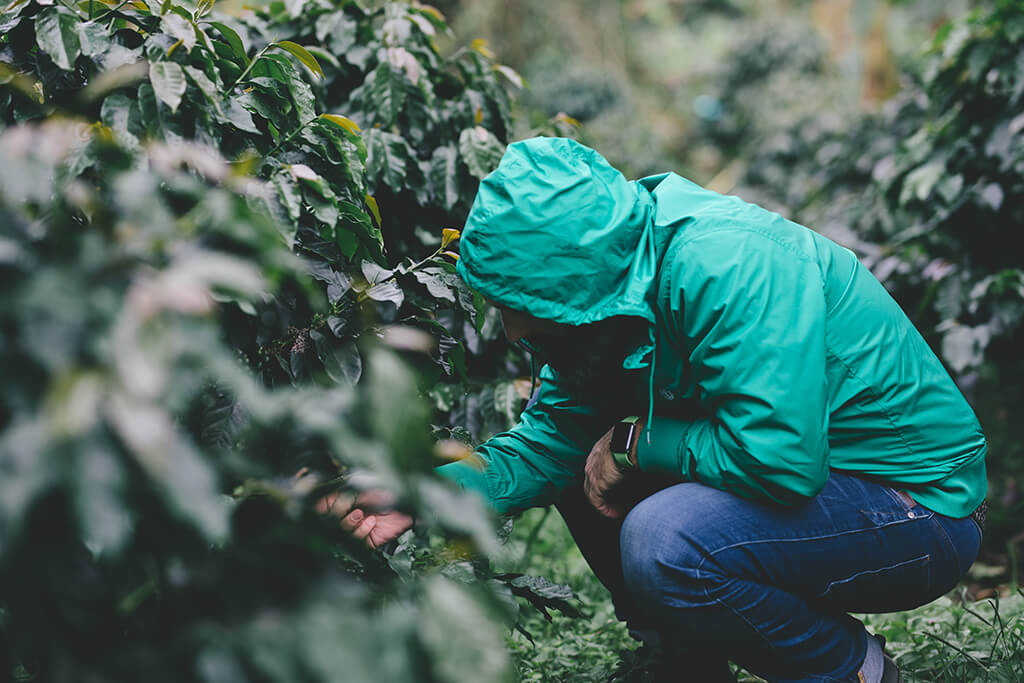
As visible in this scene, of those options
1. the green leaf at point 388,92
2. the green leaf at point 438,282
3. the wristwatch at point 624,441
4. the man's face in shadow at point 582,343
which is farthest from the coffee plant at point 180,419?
the green leaf at point 388,92

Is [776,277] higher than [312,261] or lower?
higher

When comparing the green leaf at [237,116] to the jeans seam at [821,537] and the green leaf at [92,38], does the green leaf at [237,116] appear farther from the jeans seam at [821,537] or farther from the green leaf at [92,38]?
the jeans seam at [821,537]

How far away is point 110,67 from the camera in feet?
4.47

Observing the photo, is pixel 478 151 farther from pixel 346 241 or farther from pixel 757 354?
pixel 757 354

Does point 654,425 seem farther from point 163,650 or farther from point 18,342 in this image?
point 18,342

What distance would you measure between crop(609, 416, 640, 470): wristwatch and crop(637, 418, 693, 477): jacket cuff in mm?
36

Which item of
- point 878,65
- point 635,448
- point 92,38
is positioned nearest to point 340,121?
point 92,38

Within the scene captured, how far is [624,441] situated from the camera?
161 centimetres

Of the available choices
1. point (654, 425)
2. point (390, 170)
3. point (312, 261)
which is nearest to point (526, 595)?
point (654, 425)

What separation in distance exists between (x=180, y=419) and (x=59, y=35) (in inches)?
28.5

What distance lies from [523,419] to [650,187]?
542mm

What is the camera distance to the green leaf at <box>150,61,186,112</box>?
4.02 feet

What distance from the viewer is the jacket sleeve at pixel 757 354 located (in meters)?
1.31

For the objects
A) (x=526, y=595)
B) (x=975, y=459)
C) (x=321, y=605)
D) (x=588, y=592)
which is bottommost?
(x=588, y=592)
